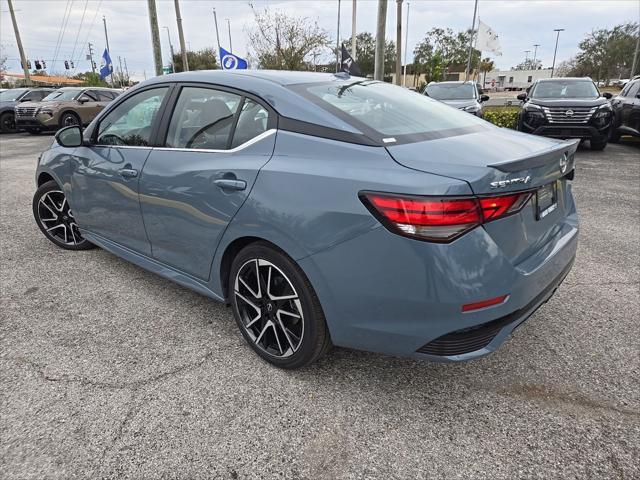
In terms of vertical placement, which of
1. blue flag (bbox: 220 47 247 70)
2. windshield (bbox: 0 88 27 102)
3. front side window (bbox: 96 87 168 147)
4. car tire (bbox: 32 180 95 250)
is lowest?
car tire (bbox: 32 180 95 250)

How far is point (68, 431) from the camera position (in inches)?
81.8

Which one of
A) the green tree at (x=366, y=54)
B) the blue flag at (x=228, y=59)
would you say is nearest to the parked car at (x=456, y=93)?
the blue flag at (x=228, y=59)

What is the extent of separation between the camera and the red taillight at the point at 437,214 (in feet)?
5.83

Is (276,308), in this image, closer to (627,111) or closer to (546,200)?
(546,200)

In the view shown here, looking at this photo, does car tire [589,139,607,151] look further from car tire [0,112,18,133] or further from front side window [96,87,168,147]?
car tire [0,112,18,133]

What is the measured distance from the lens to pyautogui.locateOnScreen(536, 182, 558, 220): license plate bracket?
2098 mm

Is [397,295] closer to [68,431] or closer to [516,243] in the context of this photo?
[516,243]

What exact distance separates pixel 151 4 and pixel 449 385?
53.8 feet

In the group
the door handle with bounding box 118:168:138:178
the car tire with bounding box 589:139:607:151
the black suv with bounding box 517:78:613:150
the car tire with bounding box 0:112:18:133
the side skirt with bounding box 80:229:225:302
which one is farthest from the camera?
the car tire with bounding box 0:112:18:133

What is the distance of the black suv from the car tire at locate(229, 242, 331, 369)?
346 inches

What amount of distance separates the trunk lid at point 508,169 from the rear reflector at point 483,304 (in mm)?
184

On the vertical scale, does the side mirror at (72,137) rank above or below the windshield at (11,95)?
above

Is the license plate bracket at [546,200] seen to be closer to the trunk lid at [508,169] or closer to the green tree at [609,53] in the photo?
A: the trunk lid at [508,169]

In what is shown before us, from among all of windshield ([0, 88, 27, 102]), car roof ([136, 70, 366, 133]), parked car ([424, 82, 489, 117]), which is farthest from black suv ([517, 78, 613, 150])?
windshield ([0, 88, 27, 102])
